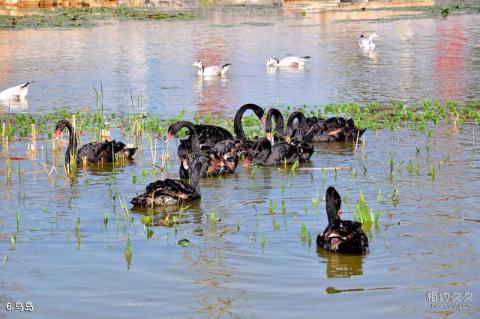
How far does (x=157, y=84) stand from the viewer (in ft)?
82.3

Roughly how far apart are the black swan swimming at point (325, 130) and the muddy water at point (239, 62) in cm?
408

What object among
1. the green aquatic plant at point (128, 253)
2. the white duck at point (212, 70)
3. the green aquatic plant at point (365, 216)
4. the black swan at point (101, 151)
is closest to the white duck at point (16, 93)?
the white duck at point (212, 70)

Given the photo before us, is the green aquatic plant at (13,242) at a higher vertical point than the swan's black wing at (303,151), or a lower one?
lower

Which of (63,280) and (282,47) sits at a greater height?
(282,47)

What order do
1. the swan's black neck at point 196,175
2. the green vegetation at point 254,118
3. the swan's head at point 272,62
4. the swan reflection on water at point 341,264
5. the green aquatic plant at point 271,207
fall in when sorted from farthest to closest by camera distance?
the swan's head at point 272,62 → the green vegetation at point 254,118 → the swan's black neck at point 196,175 → the green aquatic plant at point 271,207 → the swan reflection on water at point 341,264

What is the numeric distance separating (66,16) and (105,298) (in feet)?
144

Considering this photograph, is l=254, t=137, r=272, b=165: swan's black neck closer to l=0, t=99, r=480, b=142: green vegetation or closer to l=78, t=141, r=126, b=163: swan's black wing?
l=78, t=141, r=126, b=163: swan's black wing

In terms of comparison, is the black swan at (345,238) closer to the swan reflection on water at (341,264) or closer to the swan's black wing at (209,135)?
the swan reflection on water at (341,264)

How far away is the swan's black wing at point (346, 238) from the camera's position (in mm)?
9031

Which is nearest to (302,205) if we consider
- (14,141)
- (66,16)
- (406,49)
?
(14,141)

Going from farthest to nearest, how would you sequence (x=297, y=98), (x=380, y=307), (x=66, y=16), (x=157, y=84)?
(x=66, y=16)
(x=157, y=84)
(x=297, y=98)
(x=380, y=307)

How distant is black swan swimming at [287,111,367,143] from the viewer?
1617cm

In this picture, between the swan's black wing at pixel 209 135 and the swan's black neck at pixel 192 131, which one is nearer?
the swan's black neck at pixel 192 131

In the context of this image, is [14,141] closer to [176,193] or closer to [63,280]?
[176,193]
